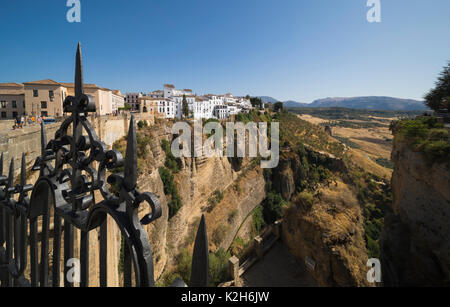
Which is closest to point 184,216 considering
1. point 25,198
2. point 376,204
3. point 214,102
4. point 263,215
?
point 263,215

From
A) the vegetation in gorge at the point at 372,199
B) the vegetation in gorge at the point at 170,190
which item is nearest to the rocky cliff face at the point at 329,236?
the vegetation in gorge at the point at 372,199

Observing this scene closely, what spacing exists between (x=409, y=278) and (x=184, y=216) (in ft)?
46.6

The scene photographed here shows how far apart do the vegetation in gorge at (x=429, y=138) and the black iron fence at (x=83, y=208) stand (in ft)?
38.3

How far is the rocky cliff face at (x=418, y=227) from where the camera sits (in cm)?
805

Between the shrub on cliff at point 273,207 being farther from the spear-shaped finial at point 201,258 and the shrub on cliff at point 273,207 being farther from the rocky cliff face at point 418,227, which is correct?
the spear-shaped finial at point 201,258

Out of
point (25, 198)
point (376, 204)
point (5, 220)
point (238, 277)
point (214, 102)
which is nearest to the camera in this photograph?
point (25, 198)

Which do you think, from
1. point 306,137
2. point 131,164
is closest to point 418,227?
point 131,164

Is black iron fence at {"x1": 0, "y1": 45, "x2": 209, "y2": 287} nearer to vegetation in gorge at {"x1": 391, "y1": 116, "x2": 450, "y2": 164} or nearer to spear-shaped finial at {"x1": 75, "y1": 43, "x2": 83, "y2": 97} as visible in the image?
spear-shaped finial at {"x1": 75, "y1": 43, "x2": 83, "y2": 97}

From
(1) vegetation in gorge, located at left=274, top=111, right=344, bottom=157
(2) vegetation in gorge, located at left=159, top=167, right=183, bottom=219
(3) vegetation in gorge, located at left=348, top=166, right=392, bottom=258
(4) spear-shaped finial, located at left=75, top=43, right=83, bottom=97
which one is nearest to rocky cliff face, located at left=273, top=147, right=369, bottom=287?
(3) vegetation in gorge, located at left=348, top=166, right=392, bottom=258

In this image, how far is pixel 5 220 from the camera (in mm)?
2084

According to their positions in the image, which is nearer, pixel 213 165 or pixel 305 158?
pixel 213 165

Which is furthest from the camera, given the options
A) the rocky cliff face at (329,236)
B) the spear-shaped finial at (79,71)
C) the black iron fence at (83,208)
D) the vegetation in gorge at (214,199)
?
the vegetation in gorge at (214,199)

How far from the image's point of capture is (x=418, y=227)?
938 cm
